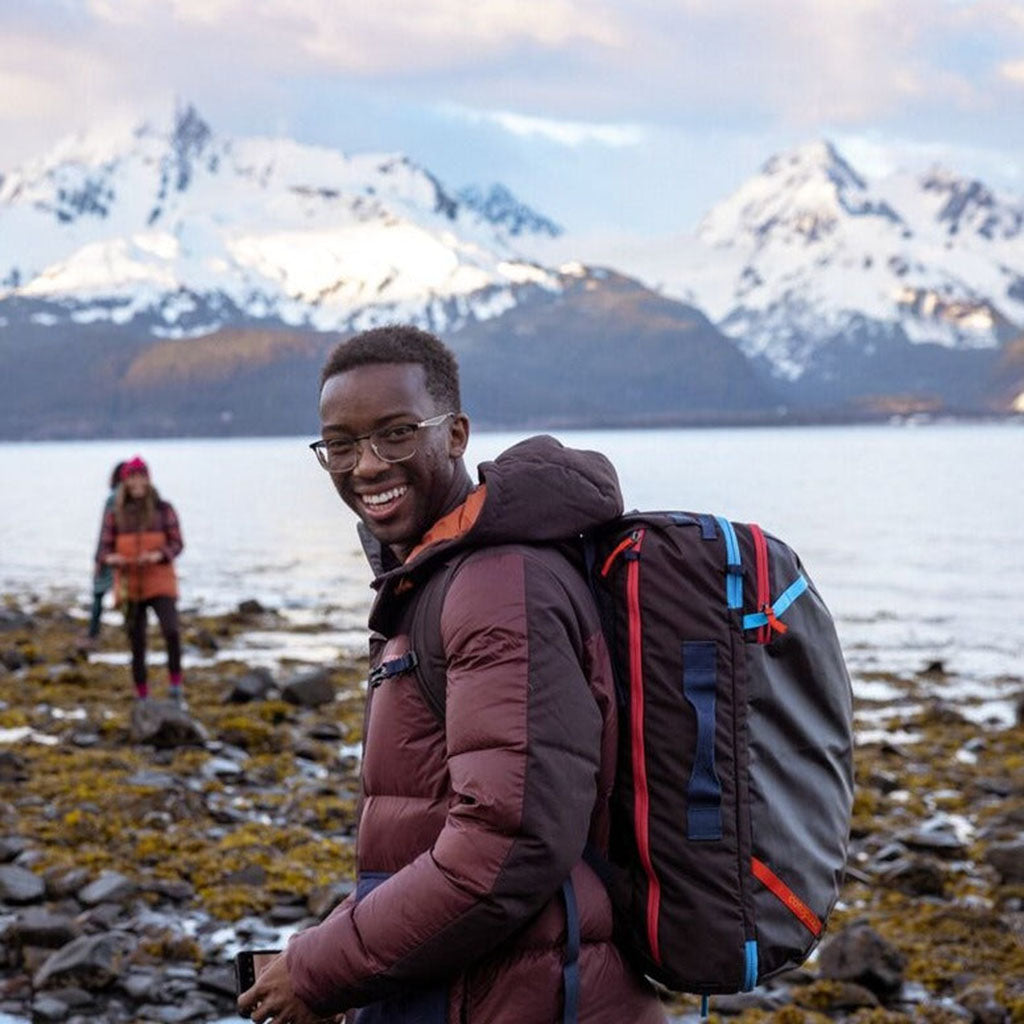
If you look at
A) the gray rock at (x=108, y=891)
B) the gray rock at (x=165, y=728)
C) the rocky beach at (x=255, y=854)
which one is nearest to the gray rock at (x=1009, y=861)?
the rocky beach at (x=255, y=854)

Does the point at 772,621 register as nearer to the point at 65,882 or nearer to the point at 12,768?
the point at 65,882

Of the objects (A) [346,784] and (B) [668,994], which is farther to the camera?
(A) [346,784]

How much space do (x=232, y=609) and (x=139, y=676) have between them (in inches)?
784

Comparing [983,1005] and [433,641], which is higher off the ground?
[433,641]

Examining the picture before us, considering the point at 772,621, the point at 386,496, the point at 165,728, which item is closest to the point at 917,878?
the point at 165,728

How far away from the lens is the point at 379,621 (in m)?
3.65

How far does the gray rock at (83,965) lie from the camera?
8344 mm

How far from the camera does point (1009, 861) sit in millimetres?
11617

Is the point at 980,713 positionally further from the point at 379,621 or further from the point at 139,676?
the point at 379,621

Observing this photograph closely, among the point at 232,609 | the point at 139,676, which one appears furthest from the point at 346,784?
the point at 232,609

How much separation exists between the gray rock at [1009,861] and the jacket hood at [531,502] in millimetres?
9065

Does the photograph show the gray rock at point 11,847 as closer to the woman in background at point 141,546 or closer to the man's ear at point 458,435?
the woman in background at point 141,546

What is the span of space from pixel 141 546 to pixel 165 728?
193 centimetres

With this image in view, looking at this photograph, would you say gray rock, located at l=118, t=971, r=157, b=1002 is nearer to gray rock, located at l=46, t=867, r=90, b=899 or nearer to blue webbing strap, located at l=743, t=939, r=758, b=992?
gray rock, located at l=46, t=867, r=90, b=899
